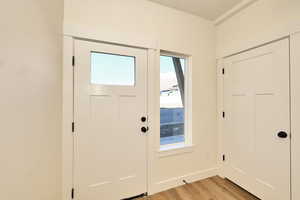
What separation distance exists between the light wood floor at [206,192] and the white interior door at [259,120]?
0.46 ft

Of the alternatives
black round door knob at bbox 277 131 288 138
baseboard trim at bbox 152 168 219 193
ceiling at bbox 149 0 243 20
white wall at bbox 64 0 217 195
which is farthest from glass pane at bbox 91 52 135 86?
black round door knob at bbox 277 131 288 138

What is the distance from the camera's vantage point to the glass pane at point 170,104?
2.25 metres

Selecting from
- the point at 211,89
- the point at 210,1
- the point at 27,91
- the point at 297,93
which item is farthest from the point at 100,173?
the point at 210,1

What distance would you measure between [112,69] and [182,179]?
193cm

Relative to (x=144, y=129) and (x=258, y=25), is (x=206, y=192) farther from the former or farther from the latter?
(x=258, y=25)

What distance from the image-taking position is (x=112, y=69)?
1832 mm

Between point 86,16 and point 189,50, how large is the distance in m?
1.54

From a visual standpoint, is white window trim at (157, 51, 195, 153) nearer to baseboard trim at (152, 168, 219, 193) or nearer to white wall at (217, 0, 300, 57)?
baseboard trim at (152, 168, 219, 193)

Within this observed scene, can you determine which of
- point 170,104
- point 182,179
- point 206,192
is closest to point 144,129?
point 170,104

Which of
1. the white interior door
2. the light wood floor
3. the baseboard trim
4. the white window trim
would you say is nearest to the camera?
the white interior door

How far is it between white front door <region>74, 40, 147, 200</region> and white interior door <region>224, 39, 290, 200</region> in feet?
4.66

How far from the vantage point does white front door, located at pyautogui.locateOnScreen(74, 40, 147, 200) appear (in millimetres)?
1634

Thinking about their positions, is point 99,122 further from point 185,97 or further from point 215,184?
point 215,184

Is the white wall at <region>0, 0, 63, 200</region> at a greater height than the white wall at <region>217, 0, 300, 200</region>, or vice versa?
the white wall at <region>217, 0, 300, 200</region>
